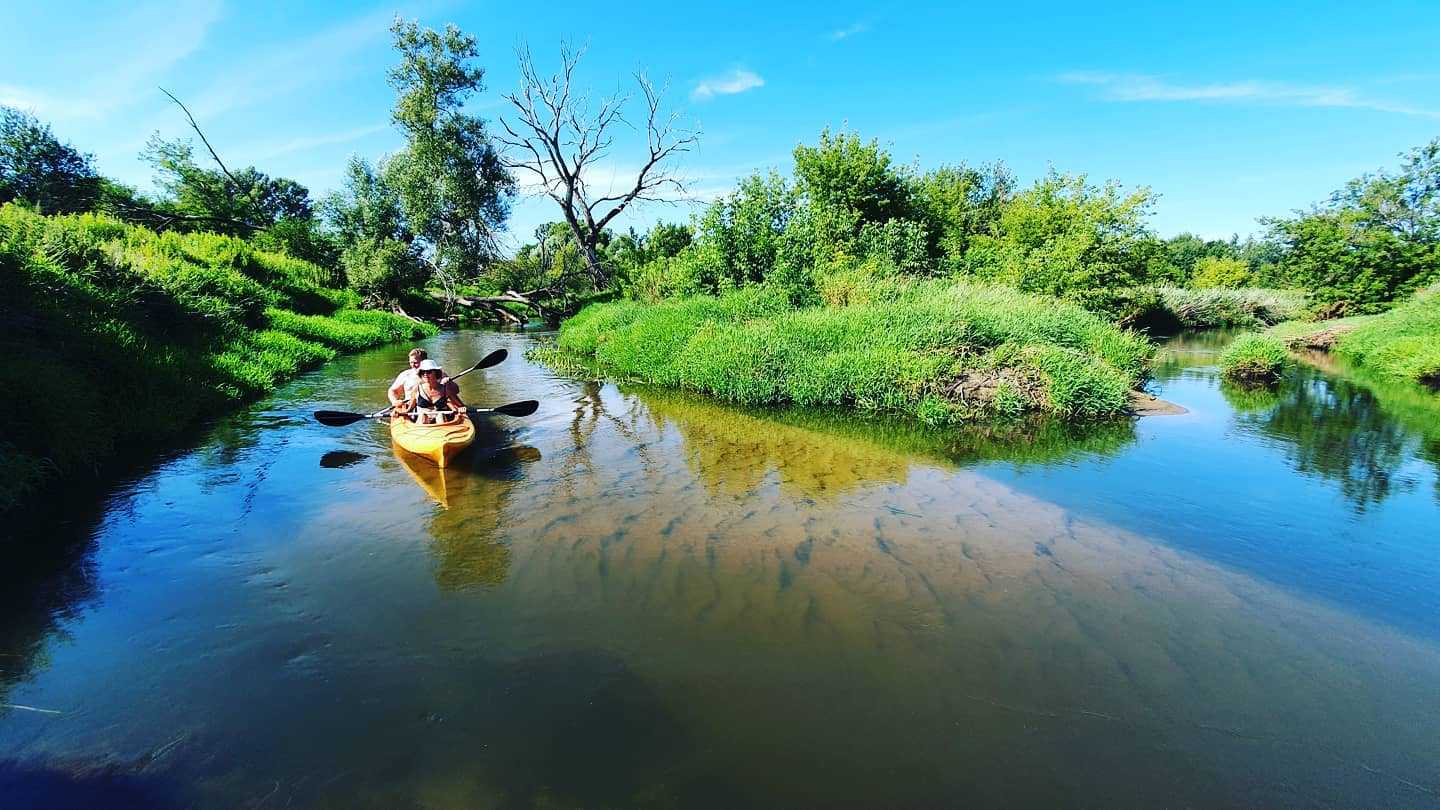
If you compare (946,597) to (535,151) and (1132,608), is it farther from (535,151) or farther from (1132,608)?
(535,151)

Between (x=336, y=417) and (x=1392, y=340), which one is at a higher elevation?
(x=336, y=417)

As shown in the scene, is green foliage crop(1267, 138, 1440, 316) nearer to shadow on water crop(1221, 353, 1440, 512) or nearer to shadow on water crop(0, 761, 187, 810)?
shadow on water crop(1221, 353, 1440, 512)

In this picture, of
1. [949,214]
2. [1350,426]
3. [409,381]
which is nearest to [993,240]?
[949,214]

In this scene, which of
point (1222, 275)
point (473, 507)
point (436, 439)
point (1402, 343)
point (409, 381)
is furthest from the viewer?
point (1222, 275)

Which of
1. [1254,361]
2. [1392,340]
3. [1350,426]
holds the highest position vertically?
[1254,361]

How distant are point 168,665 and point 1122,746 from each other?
21.4 ft

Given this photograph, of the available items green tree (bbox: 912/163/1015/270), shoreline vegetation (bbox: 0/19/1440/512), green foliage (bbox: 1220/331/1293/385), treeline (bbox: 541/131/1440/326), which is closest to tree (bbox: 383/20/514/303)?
shoreline vegetation (bbox: 0/19/1440/512)

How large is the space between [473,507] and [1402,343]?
2700 centimetres

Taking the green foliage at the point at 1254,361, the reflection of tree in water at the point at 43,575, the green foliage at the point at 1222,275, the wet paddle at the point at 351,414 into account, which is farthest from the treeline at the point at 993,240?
the green foliage at the point at 1222,275

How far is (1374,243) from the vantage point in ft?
89.2

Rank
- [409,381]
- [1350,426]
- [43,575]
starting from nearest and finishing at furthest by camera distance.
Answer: [43,575]
[409,381]
[1350,426]

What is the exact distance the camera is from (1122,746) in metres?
3.76

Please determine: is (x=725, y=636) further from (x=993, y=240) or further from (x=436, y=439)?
(x=993, y=240)

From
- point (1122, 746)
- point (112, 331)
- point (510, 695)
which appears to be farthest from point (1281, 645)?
point (112, 331)
